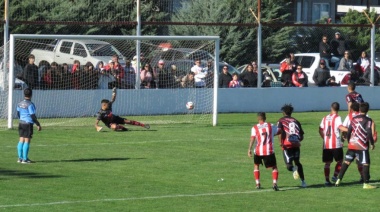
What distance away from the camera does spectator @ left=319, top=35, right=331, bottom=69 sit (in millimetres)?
39581

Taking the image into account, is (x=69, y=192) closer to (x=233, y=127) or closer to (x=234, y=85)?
(x=233, y=127)

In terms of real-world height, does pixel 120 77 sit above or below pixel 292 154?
above

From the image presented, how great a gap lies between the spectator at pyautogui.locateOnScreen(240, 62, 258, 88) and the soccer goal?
9.67 ft

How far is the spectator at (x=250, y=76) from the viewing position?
119 feet

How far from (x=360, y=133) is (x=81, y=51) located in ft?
55.2

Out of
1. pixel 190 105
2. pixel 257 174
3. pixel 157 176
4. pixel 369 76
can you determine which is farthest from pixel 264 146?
pixel 369 76

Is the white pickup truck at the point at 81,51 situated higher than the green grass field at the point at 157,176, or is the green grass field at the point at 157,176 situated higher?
the white pickup truck at the point at 81,51

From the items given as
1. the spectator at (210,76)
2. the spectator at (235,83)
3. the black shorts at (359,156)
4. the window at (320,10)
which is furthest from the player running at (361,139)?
the window at (320,10)

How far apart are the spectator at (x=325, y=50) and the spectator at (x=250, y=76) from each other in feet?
14.3

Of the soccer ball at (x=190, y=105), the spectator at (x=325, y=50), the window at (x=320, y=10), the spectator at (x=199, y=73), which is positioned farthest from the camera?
the window at (x=320, y=10)

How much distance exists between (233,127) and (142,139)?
4.52 m

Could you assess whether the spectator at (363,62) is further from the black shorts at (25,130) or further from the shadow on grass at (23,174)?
the shadow on grass at (23,174)

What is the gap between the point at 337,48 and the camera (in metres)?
40.2

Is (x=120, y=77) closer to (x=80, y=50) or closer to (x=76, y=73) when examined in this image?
(x=76, y=73)
